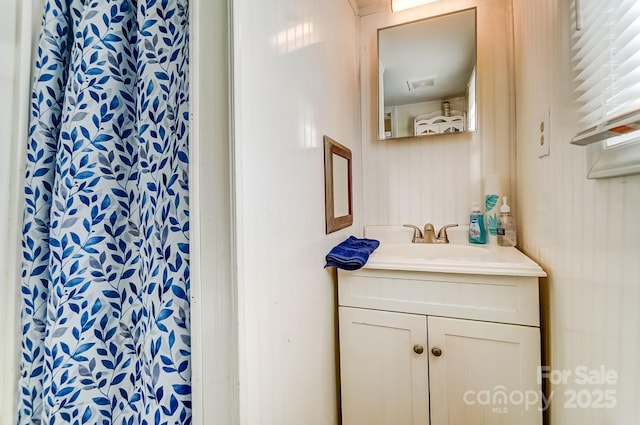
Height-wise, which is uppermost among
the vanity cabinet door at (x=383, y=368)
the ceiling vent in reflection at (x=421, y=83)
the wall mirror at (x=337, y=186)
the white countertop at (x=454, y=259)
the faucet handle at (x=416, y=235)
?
the ceiling vent in reflection at (x=421, y=83)

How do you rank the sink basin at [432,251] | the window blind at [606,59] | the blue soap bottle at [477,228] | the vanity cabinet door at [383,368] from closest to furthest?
the window blind at [606,59] < the vanity cabinet door at [383,368] < the sink basin at [432,251] < the blue soap bottle at [477,228]

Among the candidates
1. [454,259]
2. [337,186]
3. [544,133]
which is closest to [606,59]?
[544,133]

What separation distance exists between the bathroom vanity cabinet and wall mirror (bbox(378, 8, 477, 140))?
0.84m

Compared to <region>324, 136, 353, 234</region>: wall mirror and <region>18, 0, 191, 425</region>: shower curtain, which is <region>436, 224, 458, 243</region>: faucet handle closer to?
<region>324, 136, 353, 234</region>: wall mirror

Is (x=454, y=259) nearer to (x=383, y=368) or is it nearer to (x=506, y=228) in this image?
(x=506, y=228)

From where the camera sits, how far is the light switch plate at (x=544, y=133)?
0.90 metres

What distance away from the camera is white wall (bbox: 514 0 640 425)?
0.53 meters

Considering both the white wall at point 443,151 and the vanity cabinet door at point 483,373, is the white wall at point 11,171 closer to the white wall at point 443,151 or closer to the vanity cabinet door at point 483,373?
the vanity cabinet door at point 483,373

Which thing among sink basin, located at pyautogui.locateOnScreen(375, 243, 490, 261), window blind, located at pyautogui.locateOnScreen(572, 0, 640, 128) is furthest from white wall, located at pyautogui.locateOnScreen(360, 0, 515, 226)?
window blind, located at pyautogui.locateOnScreen(572, 0, 640, 128)

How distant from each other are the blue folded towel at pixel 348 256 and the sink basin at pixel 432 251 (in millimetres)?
120

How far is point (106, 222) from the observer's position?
2.18 ft

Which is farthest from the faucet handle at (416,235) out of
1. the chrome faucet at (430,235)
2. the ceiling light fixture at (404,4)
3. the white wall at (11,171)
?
the white wall at (11,171)

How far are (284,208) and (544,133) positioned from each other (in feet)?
2.90

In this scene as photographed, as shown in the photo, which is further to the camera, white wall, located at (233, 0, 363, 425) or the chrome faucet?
the chrome faucet
